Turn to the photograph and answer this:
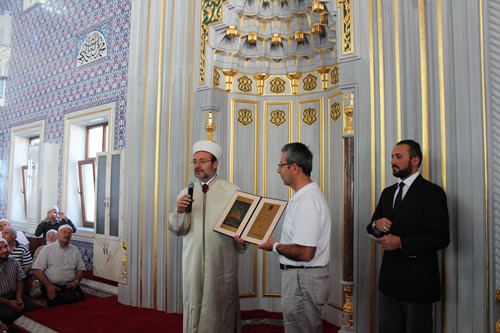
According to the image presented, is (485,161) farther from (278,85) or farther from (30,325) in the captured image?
(30,325)

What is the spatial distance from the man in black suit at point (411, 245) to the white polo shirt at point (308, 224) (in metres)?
0.39

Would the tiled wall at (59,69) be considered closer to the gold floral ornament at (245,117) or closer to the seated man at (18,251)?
the seated man at (18,251)

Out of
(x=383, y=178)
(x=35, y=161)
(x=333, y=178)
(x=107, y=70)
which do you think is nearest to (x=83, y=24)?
(x=107, y=70)

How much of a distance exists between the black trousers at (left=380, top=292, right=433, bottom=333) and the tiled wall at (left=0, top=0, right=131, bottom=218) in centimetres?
398

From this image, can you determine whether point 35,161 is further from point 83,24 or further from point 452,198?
point 452,198

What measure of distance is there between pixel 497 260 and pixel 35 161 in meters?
6.53

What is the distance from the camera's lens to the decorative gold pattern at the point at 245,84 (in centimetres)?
428

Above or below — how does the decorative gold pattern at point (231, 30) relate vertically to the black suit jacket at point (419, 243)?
above

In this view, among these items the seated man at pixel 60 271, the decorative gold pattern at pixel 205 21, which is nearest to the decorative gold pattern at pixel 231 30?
the decorative gold pattern at pixel 205 21

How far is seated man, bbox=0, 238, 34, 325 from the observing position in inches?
139

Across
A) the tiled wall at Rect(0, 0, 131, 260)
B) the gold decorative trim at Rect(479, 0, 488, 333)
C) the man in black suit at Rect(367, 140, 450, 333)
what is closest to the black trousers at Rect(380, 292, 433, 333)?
the man in black suit at Rect(367, 140, 450, 333)

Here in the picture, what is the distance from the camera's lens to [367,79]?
289cm

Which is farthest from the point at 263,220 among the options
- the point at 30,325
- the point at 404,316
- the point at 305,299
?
the point at 30,325

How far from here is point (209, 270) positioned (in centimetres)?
261
